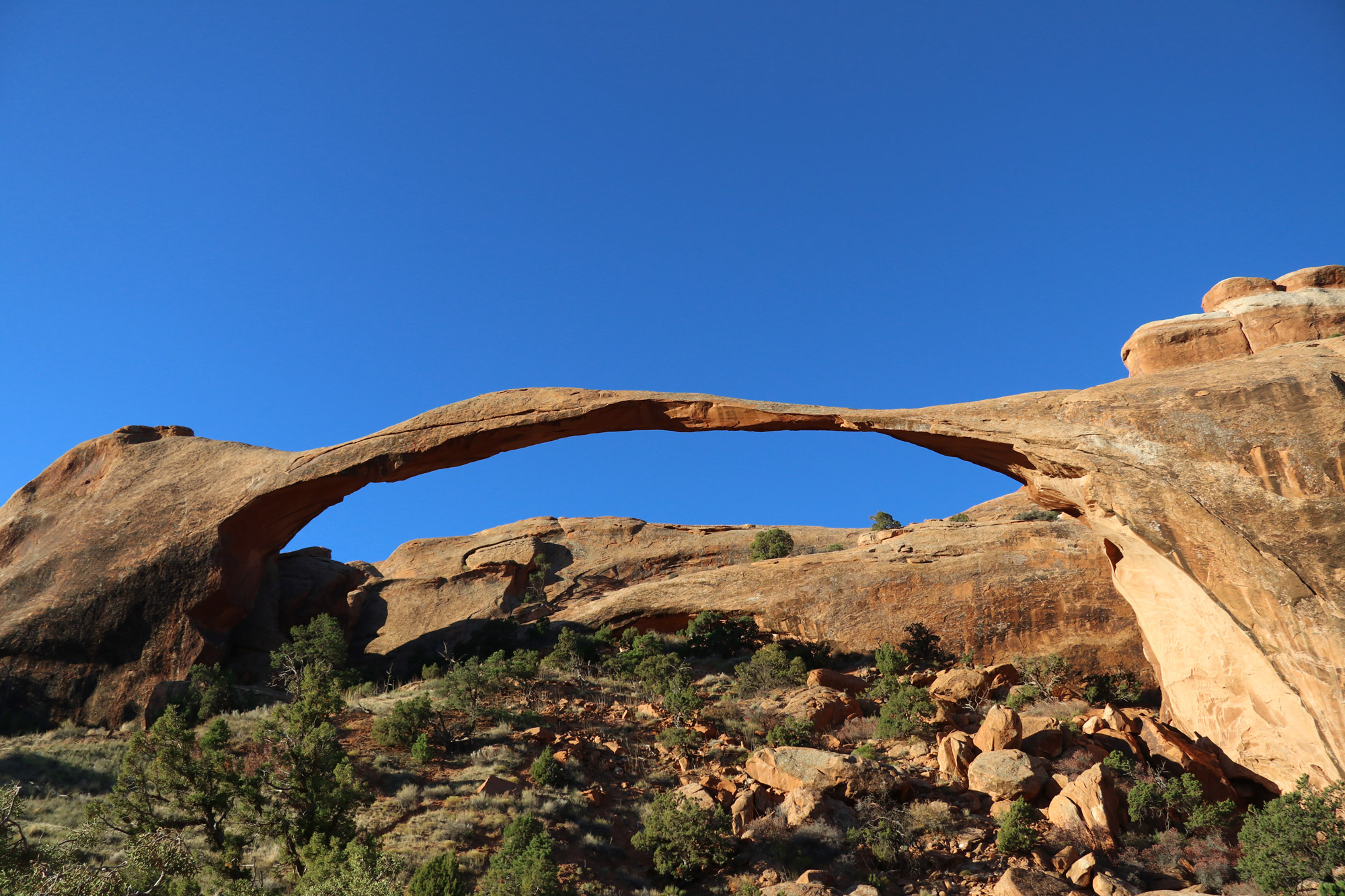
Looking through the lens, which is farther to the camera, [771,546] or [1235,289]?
[771,546]

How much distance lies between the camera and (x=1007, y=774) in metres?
12.7

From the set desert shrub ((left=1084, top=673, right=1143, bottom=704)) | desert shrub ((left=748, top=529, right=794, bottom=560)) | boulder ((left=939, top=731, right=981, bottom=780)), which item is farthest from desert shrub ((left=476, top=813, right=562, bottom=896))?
desert shrub ((left=748, top=529, right=794, bottom=560))

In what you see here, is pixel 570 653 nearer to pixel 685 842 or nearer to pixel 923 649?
pixel 923 649

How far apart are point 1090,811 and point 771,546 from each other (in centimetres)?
2043

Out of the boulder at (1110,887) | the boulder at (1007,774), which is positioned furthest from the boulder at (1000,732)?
the boulder at (1110,887)

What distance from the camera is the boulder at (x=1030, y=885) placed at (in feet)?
33.1

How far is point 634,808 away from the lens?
12992 mm

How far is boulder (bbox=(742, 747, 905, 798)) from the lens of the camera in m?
12.7

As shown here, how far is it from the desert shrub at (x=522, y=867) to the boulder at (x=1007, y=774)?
7143mm

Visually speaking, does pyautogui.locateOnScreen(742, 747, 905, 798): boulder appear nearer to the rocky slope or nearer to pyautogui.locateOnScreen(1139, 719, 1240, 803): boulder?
pyautogui.locateOnScreen(1139, 719, 1240, 803): boulder

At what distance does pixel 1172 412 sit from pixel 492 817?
13.4m

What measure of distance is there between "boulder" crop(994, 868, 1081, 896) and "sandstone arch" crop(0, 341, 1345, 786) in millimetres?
4285

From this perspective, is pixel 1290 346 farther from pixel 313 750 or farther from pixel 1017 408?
pixel 313 750

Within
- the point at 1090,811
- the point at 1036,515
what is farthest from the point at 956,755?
the point at 1036,515
